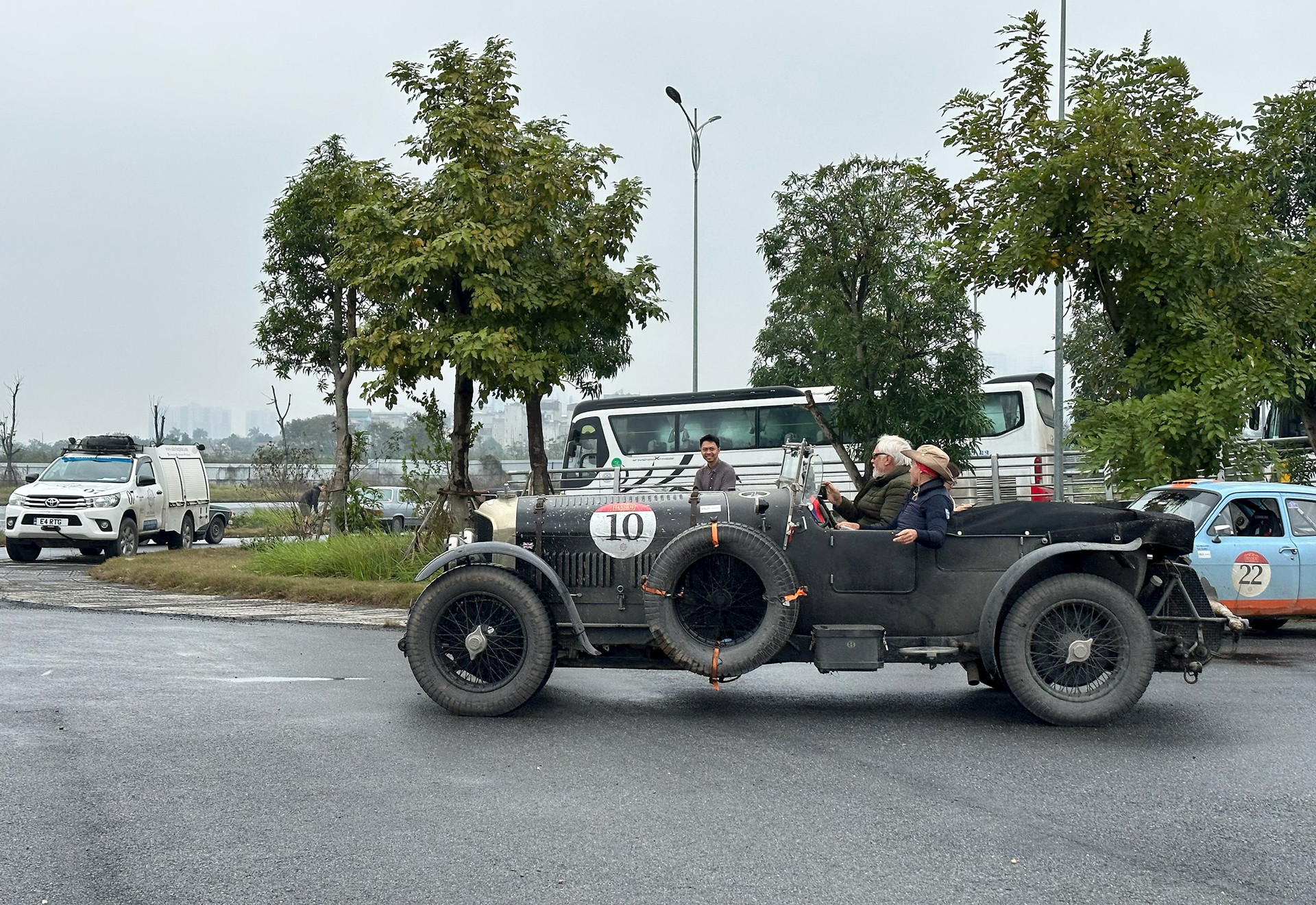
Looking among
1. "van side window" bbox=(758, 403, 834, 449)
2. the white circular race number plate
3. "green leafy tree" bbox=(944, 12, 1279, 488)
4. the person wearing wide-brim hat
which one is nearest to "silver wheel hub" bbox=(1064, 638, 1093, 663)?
the person wearing wide-brim hat

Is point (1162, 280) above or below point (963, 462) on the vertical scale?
above

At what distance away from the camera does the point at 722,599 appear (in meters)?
7.08

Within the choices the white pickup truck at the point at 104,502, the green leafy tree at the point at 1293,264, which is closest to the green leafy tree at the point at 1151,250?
the green leafy tree at the point at 1293,264

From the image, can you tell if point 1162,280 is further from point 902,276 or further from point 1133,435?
point 902,276

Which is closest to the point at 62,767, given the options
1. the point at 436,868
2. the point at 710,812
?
the point at 436,868

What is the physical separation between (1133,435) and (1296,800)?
29.4ft

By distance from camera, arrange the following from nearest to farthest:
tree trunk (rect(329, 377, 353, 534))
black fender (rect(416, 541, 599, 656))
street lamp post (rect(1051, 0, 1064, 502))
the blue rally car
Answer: black fender (rect(416, 541, 599, 656)) < the blue rally car < tree trunk (rect(329, 377, 353, 534)) < street lamp post (rect(1051, 0, 1064, 502))

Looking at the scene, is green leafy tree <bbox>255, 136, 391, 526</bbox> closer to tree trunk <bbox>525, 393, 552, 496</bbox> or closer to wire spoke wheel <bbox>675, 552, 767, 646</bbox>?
tree trunk <bbox>525, 393, 552, 496</bbox>

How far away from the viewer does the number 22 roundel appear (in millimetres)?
7246

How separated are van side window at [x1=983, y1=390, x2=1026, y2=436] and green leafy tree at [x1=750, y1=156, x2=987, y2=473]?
6.19 meters

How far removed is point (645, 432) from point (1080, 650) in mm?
23500

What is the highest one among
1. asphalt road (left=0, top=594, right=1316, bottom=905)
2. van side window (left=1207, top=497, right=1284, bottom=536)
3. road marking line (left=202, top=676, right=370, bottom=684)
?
van side window (left=1207, top=497, right=1284, bottom=536)

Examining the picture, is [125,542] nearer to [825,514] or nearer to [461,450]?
[461,450]

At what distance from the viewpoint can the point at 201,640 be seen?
10.7 metres
